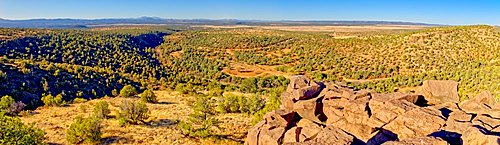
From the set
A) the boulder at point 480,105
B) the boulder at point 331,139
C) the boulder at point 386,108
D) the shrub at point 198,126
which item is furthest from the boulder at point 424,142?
the shrub at point 198,126

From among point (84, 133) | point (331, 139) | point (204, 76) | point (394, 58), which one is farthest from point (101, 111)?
point (394, 58)

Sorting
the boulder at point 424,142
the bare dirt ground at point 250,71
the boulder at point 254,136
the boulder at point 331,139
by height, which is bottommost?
the bare dirt ground at point 250,71

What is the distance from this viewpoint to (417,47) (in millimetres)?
79188

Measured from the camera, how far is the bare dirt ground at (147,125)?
28047 mm

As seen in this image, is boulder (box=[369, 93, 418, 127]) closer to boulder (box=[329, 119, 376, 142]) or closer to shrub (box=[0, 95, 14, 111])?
boulder (box=[329, 119, 376, 142])

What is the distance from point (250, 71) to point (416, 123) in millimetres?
66227

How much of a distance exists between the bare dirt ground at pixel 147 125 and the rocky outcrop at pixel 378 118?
6895 mm

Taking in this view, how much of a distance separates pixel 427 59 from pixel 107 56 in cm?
7090

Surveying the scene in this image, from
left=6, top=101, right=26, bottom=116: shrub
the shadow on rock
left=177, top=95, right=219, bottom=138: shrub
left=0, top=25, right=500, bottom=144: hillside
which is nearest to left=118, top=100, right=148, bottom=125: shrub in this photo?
left=0, top=25, right=500, bottom=144: hillside

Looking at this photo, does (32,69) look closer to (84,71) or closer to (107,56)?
(84,71)

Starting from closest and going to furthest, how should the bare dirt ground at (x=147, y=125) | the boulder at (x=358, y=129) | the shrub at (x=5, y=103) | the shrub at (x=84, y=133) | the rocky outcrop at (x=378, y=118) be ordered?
the rocky outcrop at (x=378, y=118), the boulder at (x=358, y=129), the shrub at (x=84, y=133), the bare dirt ground at (x=147, y=125), the shrub at (x=5, y=103)

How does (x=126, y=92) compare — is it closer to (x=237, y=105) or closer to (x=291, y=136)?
(x=237, y=105)

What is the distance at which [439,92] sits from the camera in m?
24.4

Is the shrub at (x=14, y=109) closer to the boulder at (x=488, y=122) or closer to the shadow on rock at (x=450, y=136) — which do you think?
the shadow on rock at (x=450, y=136)
